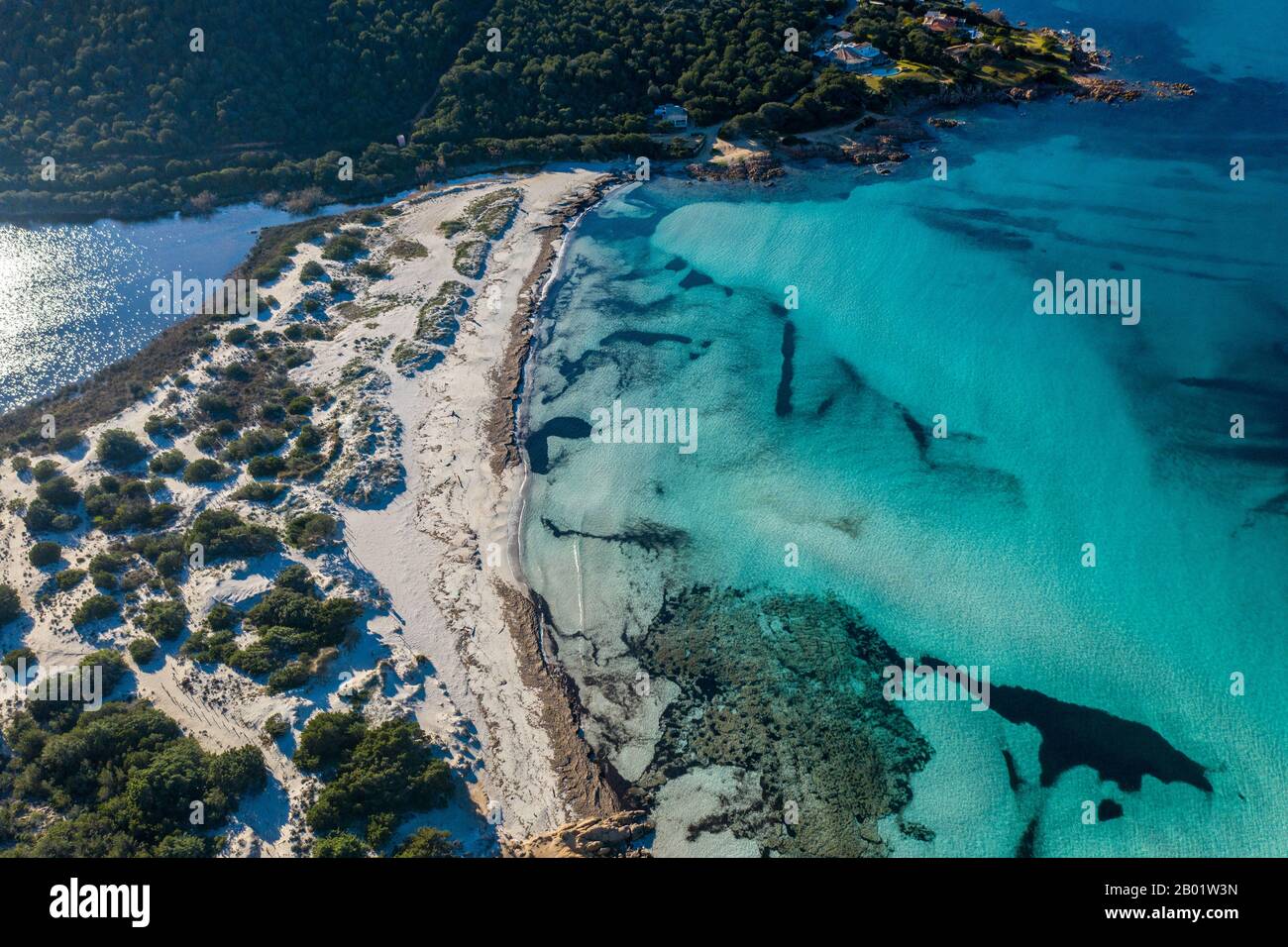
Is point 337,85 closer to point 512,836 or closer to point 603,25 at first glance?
point 603,25

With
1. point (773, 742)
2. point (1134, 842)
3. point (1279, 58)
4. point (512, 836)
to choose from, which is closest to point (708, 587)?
point (773, 742)

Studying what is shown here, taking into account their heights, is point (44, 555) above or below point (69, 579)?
above

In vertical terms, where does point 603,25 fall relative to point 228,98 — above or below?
above

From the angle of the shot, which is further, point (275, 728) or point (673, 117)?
point (673, 117)

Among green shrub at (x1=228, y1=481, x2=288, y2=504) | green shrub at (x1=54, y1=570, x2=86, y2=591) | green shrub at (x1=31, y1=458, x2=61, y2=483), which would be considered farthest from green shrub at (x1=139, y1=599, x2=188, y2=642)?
green shrub at (x1=31, y1=458, x2=61, y2=483)

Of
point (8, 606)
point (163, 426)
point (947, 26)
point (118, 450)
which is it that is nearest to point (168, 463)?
point (118, 450)

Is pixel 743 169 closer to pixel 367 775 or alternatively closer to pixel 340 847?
pixel 367 775

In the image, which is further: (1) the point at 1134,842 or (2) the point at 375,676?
(2) the point at 375,676
